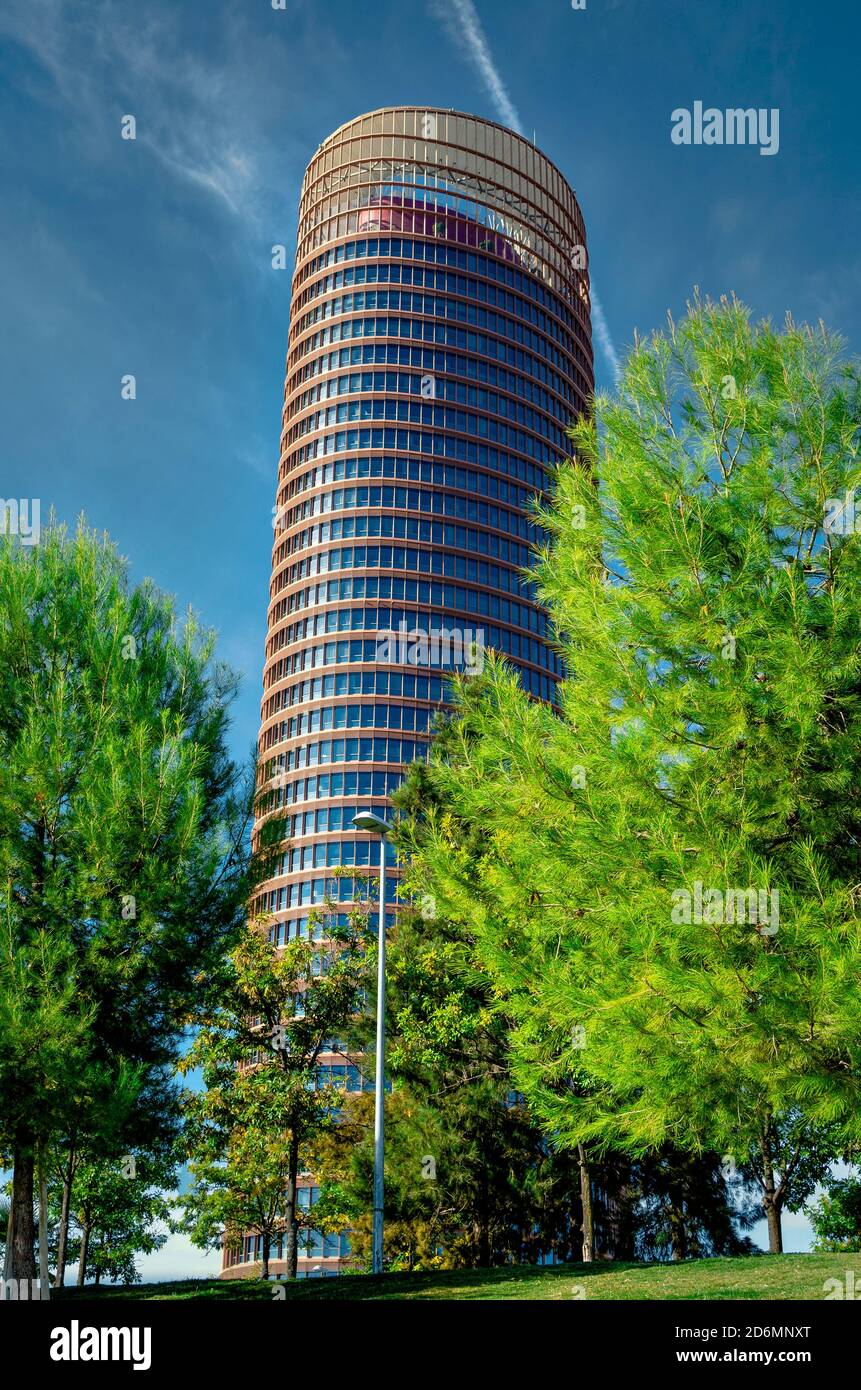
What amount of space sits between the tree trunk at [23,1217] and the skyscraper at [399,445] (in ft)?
214

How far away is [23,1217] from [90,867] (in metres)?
4.99

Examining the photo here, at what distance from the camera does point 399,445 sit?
95312 mm

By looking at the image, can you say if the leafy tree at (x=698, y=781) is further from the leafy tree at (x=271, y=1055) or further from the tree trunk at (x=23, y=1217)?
the leafy tree at (x=271, y=1055)

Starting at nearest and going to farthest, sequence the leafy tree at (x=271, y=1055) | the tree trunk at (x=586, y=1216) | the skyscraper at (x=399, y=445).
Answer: the tree trunk at (x=586, y=1216), the leafy tree at (x=271, y=1055), the skyscraper at (x=399, y=445)

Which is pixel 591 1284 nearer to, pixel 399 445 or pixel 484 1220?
pixel 484 1220

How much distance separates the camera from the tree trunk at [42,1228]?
12094mm

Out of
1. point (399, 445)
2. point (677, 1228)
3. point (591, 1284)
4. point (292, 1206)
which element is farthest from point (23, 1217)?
point (399, 445)

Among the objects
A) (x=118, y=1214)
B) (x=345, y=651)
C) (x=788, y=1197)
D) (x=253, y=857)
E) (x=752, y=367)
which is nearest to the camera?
(x=752, y=367)

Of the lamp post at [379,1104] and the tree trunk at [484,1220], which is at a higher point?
the lamp post at [379,1104]

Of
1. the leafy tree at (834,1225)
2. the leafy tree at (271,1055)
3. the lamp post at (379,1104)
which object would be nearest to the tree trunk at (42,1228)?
the lamp post at (379,1104)

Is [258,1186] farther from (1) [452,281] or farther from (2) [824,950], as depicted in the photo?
(1) [452,281]

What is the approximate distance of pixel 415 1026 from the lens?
2019 centimetres
